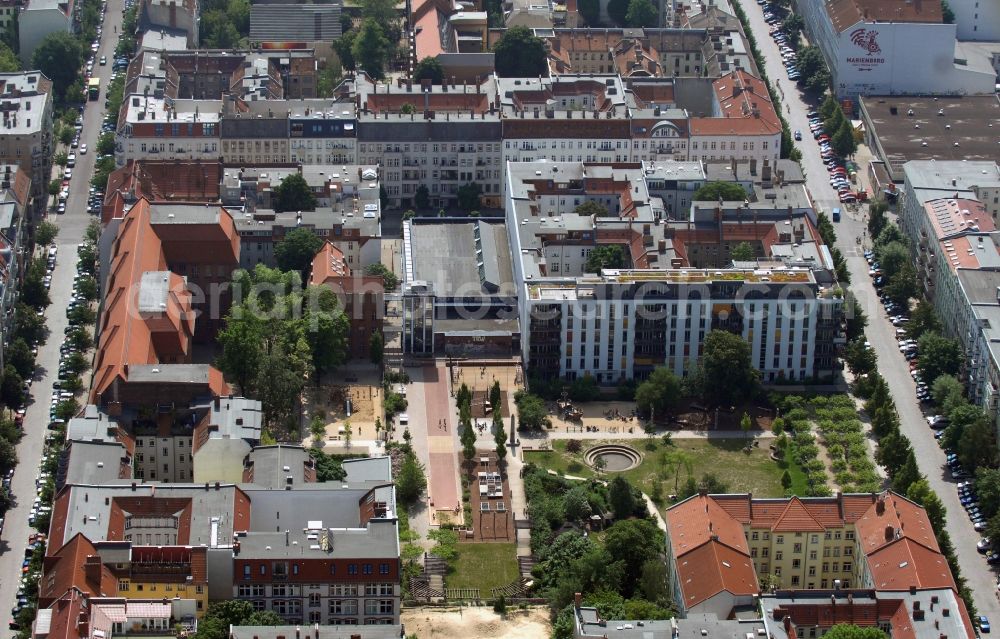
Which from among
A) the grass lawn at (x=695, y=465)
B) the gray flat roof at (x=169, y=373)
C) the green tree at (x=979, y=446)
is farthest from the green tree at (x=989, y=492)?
the gray flat roof at (x=169, y=373)

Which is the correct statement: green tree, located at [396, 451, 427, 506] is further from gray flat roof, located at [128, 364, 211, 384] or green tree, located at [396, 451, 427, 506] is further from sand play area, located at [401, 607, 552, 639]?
gray flat roof, located at [128, 364, 211, 384]

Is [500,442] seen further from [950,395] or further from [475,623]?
[950,395]

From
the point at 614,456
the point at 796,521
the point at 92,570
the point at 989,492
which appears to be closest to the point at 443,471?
the point at 614,456

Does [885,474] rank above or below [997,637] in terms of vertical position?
above

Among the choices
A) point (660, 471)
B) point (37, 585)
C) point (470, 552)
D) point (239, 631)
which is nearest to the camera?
point (239, 631)

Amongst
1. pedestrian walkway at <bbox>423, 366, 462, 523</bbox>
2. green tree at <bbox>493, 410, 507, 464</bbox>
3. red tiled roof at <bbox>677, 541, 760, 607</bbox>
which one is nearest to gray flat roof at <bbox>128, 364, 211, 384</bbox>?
pedestrian walkway at <bbox>423, 366, 462, 523</bbox>

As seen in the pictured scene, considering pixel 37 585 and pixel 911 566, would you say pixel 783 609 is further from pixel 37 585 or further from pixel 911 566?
pixel 37 585

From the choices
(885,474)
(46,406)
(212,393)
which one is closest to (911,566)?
(885,474)
